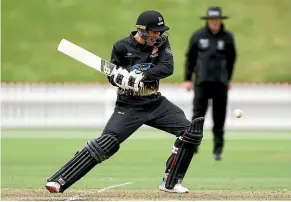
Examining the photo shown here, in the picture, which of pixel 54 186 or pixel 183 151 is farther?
pixel 183 151

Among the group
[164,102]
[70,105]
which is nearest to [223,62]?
[164,102]

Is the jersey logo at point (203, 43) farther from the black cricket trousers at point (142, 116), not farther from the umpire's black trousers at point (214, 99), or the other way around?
the black cricket trousers at point (142, 116)

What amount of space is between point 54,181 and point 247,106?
444 inches

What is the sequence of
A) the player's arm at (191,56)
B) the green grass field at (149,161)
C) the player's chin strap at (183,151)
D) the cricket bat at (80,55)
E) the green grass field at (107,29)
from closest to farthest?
the cricket bat at (80,55) → the player's chin strap at (183,151) → the green grass field at (149,161) → the player's arm at (191,56) → the green grass field at (107,29)

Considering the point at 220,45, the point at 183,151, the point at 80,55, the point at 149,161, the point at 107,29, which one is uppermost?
the point at 107,29

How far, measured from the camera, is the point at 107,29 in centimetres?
3012

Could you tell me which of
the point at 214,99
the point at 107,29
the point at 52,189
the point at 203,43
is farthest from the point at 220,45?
the point at 107,29

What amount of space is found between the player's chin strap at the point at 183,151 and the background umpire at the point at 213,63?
464 centimetres

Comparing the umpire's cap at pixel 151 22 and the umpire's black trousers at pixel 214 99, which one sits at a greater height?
the umpire's cap at pixel 151 22

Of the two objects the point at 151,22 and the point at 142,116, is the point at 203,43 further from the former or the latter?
the point at 151,22

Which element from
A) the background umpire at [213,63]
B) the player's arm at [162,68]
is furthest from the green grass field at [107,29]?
the player's arm at [162,68]

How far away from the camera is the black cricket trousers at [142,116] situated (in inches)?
424

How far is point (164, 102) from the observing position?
1104 cm

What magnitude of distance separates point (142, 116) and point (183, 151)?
0.58m
